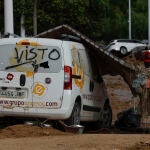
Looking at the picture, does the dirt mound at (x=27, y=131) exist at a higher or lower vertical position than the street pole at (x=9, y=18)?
lower

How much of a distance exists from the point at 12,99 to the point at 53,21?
123ft

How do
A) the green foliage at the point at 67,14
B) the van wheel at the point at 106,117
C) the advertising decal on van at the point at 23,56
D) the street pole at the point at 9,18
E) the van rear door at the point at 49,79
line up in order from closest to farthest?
1. the van rear door at the point at 49,79
2. the advertising decal on van at the point at 23,56
3. the van wheel at the point at 106,117
4. the street pole at the point at 9,18
5. the green foliage at the point at 67,14

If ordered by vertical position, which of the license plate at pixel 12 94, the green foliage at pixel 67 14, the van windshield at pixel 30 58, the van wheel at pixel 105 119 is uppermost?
the green foliage at pixel 67 14

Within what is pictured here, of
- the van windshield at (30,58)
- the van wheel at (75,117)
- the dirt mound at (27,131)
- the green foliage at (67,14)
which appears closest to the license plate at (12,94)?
the van windshield at (30,58)

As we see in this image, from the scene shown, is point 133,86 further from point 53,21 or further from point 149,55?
point 53,21

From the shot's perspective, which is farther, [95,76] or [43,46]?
[95,76]

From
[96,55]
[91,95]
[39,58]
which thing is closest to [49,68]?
[39,58]

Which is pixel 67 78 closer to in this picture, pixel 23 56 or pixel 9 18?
pixel 23 56

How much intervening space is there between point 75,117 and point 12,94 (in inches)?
53.0

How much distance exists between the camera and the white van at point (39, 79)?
1290 cm

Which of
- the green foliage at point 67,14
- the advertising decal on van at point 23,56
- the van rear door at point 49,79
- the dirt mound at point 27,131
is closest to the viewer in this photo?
Answer: the dirt mound at point 27,131

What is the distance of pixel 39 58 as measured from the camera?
13.1 m

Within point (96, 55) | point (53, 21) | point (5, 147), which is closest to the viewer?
point (5, 147)

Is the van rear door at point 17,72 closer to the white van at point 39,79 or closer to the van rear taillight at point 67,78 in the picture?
the white van at point 39,79
